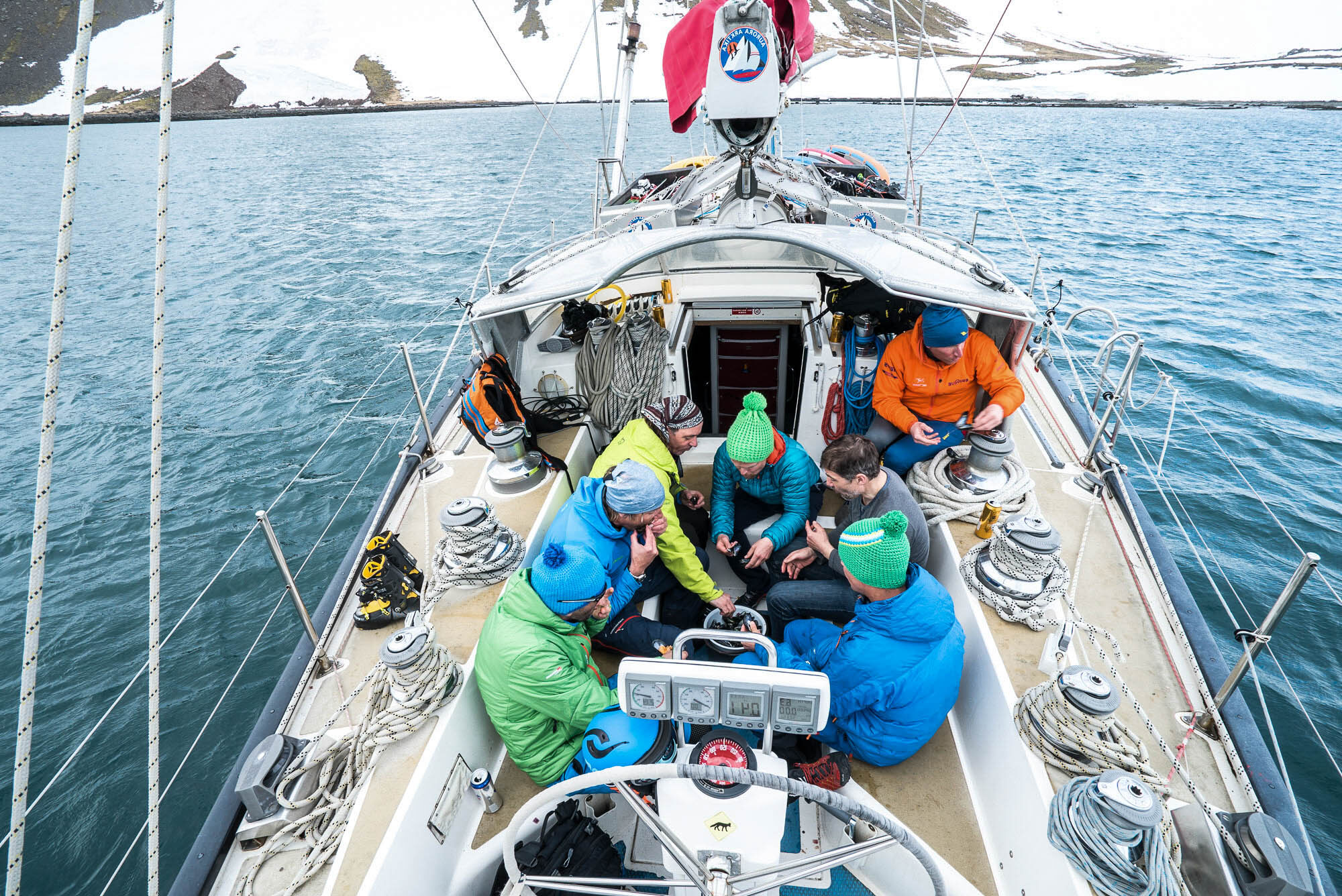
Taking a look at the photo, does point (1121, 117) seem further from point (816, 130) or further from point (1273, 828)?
point (1273, 828)

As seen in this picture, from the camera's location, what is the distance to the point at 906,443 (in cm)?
356

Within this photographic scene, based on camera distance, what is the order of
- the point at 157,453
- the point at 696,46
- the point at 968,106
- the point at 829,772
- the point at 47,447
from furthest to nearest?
the point at 968,106, the point at 696,46, the point at 829,772, the point at 157,453, the point at 47,447

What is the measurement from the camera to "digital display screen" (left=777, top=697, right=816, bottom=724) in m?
1.51

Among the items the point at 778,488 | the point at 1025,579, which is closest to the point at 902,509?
the point at 1025,579

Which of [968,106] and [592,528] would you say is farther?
[968,106]

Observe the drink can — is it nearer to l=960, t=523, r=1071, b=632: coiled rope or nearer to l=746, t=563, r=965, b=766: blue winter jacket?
l=746, t=563, r=965, b=766: blue winter jacket

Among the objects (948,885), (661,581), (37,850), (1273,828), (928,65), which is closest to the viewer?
(1273,828)

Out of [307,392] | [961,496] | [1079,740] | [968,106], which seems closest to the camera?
[1079,740]

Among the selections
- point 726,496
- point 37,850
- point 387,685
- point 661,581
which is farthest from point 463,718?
point 37,850

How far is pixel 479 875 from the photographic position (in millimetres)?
2170

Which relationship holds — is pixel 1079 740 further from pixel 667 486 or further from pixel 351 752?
pixel 351 752

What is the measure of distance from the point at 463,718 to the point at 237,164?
1714 inches

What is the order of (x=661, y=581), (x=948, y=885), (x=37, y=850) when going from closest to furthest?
1. (x=948, y=885)
2. (x=661, y=581)
3. (x=37, y=850)

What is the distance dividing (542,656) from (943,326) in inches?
99.4
